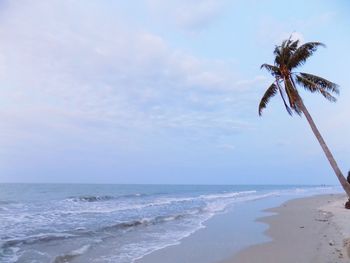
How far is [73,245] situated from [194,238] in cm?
486

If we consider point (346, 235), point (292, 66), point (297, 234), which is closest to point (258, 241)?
point (297, 234)

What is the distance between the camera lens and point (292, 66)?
13.6 m

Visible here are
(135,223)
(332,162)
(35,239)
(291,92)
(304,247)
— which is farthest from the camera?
(135,223)

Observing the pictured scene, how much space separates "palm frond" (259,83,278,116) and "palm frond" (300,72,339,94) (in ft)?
3.87

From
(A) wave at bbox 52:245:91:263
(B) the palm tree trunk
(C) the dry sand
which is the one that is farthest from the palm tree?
(A) wave at bbox 52:245:91:263

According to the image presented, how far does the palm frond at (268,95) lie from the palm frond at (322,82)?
118 cm

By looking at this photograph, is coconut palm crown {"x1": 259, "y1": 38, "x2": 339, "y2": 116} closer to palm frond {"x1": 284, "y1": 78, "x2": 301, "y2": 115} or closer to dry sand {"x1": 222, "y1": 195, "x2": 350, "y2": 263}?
palm frond {"x1": 284, "y1": 78, "x2": 301, "y2": 115}

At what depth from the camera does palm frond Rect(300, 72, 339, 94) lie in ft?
44.0

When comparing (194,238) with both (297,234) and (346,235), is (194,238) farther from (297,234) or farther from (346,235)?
(346,235)

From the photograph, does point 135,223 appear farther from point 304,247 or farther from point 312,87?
point 312,87

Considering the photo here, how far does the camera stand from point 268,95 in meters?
14.6

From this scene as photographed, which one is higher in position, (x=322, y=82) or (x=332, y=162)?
(x=322, y=82)

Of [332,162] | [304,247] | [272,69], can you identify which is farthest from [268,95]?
[304,247]

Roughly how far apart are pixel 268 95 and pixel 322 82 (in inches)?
83.9
